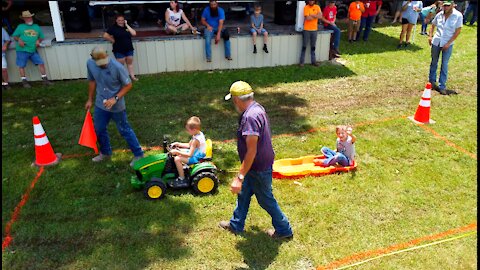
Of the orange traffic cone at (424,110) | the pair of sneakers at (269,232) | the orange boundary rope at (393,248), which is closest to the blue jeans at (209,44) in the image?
the orange traffic cone at (424,110)

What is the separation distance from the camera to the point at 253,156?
4.08 metres

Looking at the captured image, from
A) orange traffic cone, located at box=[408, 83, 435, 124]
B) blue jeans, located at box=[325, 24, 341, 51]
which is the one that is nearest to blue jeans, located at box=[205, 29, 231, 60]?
blue jeans, located at box=[325, 24, 341, 51]

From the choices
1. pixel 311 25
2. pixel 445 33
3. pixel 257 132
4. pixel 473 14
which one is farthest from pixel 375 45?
pixel 257 132

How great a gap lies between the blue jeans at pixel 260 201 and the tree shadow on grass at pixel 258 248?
144mm

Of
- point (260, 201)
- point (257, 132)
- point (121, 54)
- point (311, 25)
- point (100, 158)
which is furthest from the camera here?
point (311, 25)

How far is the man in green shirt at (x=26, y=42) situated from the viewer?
374 inches

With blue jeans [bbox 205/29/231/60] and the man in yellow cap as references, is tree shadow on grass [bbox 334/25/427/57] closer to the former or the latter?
blue jeans [bbox 205/29/231/60]

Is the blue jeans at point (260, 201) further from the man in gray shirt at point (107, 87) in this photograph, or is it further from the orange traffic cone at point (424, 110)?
the orange traffic cone at point (424, 110)

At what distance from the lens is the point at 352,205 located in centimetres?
555

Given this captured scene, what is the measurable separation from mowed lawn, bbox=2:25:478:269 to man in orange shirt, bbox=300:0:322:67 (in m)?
1.92

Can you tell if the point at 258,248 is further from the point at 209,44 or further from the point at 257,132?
the point at 209,44

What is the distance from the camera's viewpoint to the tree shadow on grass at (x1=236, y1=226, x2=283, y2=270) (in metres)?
4.59

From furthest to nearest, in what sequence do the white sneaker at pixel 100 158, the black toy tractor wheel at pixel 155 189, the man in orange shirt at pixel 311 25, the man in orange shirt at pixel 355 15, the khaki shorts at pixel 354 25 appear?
the khaki shorts at pixel 354 25 → the man in orange shirt at pixel 355 15 → the man in orange shirt at pixel 311 25 → the white sneaker at pixel 100 158 → the black toy tractor wheel at pixel 155 189

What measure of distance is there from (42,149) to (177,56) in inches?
209
